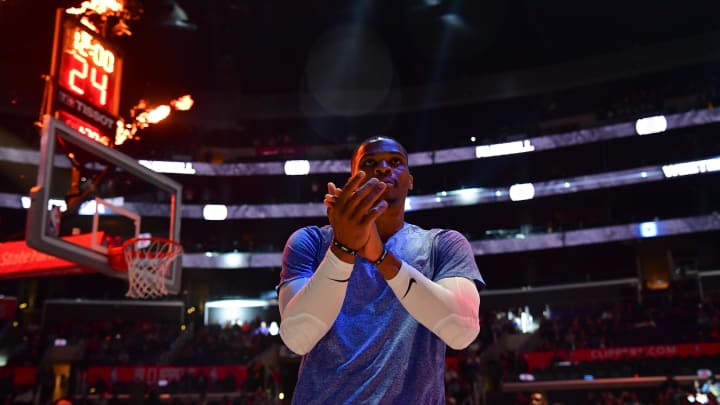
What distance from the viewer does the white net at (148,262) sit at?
30.4ft

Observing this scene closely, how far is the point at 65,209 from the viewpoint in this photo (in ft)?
31.5

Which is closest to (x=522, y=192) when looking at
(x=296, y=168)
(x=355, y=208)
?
(x=296, y=168)

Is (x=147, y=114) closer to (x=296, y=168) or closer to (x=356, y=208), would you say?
(x=356, y=208)

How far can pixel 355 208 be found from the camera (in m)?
1.74

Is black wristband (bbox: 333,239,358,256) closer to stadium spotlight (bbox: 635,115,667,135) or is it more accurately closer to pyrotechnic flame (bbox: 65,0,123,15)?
pyrotechnic flame (bbox: 65,0,123,15)

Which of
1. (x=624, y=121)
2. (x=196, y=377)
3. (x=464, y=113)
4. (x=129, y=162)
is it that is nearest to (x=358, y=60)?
(x=464, y=113)

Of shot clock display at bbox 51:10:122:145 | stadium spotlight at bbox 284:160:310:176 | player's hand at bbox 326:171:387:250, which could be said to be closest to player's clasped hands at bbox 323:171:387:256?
player's hand at bbox 326:171:387:250

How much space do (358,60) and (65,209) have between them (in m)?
28.3

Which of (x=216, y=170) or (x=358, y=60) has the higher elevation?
(x=358, y=60)

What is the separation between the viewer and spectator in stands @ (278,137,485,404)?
1828 mm

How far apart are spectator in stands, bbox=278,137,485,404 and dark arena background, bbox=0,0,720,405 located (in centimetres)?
2144

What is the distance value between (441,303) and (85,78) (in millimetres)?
9806

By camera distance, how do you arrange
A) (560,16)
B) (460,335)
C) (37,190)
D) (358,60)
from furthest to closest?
1. (358,60)
2. (560,16)
3. (37,190)
4. (460,335)

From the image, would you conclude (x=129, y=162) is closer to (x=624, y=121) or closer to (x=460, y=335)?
(x=460, y=335)
